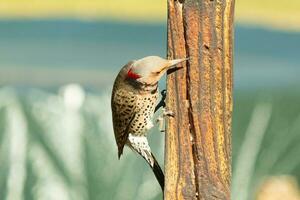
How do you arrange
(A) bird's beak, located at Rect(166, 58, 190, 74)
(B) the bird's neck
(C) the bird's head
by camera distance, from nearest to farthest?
(A) bird's beak, located at Rect(166, 58, 190, 74)
(C) the bird's head
(B) the bird's neck

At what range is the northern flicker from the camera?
4.04m

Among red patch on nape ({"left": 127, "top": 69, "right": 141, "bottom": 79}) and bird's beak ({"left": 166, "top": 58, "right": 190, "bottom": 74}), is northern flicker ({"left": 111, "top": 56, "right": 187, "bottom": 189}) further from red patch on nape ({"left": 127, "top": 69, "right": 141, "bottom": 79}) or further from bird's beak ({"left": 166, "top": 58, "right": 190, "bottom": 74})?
bird's beak ({"left": 166, "top": 58, "right": 190, "bottom": 74})

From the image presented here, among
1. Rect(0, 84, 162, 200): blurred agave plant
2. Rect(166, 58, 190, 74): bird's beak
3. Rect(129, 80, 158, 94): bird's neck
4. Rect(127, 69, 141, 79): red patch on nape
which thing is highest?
Rect(166, 58, 190, 74): bird's beak

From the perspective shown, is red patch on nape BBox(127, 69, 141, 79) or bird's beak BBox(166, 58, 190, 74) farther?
red patch on nape BBox(127, 69, 141, 79)

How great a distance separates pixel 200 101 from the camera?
3414mm

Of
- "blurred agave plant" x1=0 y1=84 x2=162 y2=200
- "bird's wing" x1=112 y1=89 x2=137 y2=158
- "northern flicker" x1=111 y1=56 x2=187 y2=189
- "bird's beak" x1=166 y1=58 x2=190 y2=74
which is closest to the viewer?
"bird's beak" x1=166 y1=58 x2=190 y2=74

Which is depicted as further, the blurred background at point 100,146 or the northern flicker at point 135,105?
the blurred background at point 100,146

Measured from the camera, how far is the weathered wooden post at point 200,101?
3396 mm

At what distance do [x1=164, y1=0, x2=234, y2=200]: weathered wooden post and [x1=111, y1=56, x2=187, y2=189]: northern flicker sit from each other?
0.44m

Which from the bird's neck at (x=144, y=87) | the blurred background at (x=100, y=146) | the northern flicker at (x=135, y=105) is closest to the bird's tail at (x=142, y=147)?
the northern flicker at (x=135, y=105)

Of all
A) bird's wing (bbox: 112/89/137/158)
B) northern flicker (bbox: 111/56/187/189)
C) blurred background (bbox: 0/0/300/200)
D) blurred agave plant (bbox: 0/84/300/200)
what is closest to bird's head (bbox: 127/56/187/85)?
northern flicker (bbox: 111/56/187/189)

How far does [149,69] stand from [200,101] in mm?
512

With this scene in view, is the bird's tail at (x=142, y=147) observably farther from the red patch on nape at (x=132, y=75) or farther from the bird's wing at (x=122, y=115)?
the red patch on nape at (x=132, y=75)

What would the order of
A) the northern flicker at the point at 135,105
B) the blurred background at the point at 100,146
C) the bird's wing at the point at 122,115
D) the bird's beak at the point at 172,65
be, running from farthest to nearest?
the blurred background at the point at 100,146
the bird's wing at the point at 122,115
the northern flicker at the point at 135,105
the bird's beak at the point at 172,65
